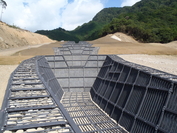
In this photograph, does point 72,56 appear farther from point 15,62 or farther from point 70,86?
point 15,62

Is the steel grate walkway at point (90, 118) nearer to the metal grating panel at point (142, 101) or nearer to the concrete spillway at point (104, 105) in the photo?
the concrete spillway at point (104, 105)

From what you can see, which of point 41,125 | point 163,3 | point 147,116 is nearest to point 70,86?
point 147,116

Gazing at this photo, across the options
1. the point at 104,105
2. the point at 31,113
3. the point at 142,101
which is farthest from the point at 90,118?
the point at 31,113

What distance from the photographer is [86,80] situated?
77.0ft

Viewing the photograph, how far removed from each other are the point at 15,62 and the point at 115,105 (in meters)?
16.5

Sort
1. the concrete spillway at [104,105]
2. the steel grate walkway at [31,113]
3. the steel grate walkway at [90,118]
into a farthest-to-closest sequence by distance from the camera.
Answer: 1. the steel grate walkway at [90,118]
2. the concrete spillway at [104,105]
3. the steel grate walkway at [31,113]

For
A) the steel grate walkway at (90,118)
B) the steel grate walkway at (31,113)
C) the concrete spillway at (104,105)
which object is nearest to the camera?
the steel grate walkway at (31,113)

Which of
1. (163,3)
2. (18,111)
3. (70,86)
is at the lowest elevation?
(70,86)

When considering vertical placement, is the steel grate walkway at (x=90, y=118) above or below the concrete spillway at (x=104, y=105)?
below

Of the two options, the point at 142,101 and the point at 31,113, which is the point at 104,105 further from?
the point at 31,113

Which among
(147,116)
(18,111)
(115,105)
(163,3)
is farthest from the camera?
(163,3)

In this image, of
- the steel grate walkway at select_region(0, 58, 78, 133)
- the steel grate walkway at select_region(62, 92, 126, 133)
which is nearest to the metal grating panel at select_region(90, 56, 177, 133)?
the steel grate walkway at select_region(62, 92, 126, 133)

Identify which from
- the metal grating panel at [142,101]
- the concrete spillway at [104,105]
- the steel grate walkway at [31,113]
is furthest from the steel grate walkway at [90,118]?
the steel grate walkway at [31,113]

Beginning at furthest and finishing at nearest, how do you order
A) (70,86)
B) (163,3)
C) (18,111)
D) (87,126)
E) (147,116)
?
(163,3) → (70,86) → (87,126) → (147,116) → (18,111)
